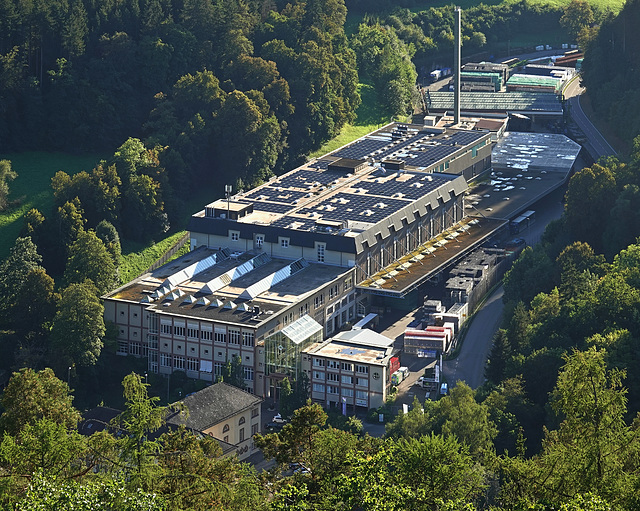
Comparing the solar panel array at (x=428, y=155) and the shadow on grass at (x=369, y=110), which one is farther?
the shadow on grass at (x=369, y=110)

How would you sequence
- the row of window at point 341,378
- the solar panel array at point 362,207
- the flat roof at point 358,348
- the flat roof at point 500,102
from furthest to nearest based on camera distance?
1. the flat roof at point 500,102
2. the solar panel array at point 362,207
3. the flat roof at point 358,348
4. the row of window at point 341,378

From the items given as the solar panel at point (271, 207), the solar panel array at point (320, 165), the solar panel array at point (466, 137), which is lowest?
the solar panel at point (271, 207)

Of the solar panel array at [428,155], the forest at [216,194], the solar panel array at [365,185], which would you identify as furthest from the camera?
the solar panel array at [428,155]

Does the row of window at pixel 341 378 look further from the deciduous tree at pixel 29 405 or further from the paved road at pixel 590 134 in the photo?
the paved road at pixel 590 134

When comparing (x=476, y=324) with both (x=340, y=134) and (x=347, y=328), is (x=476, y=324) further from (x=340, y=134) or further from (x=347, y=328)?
(x=340, y=134)

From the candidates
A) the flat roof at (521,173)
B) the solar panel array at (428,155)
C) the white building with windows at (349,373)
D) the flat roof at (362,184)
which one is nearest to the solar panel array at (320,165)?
the flat roof at (362,184)

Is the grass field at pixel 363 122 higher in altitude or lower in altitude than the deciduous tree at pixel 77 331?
higher

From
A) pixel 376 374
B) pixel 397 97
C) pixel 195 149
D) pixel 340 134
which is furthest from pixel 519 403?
pixel 397 97

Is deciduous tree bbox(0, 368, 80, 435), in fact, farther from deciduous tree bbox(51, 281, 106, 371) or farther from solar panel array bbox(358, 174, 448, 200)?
solar panel array bbox(358, 174, 448, 200)
